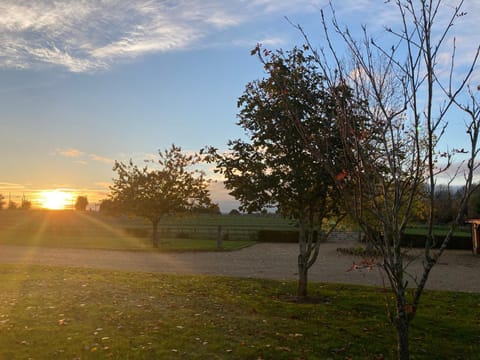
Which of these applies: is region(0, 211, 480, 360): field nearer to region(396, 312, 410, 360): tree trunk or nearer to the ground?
region(396, 312, 410, 360): tree trunk

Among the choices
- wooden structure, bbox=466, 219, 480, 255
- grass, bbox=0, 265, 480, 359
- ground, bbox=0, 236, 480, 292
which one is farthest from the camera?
wooden structure, bbox=466, 219, 480, 255

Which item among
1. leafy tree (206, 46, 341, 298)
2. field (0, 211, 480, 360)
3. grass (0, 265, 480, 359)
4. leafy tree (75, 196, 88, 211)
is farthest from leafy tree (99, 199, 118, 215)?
leafy tree (75, 196, 88, 211)

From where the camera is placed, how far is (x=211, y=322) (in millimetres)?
6996

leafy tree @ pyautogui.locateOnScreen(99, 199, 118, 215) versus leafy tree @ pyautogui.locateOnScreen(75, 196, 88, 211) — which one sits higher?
leafy tree @ pyautogui.locateOnScreen(75, 196, 88, 211)

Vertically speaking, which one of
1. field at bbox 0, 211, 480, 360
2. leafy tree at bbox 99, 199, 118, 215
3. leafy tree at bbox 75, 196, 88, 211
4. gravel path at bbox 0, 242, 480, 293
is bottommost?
gravel path at bbox 0, 242, 480, 293

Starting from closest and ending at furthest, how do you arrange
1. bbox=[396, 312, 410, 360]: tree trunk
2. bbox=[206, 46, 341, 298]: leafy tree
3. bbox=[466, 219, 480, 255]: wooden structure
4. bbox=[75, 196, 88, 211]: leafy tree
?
bbox=[396, 312, 410, 360]: tree trunk
bbox=[206, 46, 341, 298]: leafy tree
bbox=[466, 219, 480, 255]: wooden structure
bbox=[75, 196, 88, 211]: leafy tree

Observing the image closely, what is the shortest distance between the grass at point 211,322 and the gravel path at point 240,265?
3.25 m

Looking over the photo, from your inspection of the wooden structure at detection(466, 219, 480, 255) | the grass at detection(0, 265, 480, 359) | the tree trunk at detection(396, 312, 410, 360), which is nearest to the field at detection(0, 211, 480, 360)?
the grass at detection(0, 265, 480, 359)

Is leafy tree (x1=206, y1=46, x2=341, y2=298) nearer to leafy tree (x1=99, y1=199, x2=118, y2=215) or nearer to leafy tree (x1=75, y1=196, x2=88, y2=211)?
leafy tree (x1=99, y1=199, x2=118, y2=215)

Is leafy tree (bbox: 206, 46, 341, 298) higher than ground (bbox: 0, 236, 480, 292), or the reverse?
leafy tree (bbox: 206, 46, 341, 298)

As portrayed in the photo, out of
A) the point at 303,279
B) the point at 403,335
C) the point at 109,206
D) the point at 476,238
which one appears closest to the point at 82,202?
the point at 109,206

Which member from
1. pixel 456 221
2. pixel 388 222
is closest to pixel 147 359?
pixel 388 222

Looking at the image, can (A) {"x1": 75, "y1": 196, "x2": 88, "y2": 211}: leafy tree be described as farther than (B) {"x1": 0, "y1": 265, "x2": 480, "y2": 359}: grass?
Yes

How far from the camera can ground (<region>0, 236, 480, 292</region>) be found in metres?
13.9
